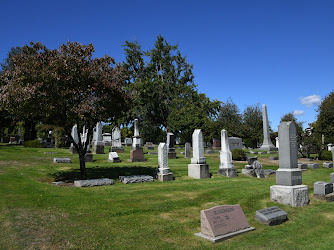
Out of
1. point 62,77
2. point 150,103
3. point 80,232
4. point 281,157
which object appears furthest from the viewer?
point 150,103

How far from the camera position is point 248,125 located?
5781 centimetres

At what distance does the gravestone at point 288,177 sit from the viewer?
9023mm

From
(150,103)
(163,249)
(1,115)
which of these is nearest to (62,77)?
(163,249)

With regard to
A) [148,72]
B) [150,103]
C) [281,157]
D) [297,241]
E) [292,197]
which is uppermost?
[148,72]

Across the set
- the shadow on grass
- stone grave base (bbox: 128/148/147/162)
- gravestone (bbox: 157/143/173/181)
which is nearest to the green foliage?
stone grave base (bbox: 128/148/147/162)

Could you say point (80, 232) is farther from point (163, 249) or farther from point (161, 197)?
point (161, 197)

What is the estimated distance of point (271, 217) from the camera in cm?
733

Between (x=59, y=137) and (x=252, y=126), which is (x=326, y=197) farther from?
(x=252, y=126)

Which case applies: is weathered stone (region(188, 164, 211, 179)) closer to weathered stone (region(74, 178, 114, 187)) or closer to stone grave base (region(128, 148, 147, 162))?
weathered stone (region(74, 178, 114, 187))

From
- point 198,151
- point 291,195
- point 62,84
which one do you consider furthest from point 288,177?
point 62,84

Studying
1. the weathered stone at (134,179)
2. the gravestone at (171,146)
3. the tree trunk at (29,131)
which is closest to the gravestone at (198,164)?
the weathered stone at (134,179)

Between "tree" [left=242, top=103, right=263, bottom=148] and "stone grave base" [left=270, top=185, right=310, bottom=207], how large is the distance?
4476cm

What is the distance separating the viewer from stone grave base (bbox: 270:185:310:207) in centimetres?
895

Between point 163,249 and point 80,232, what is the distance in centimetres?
201
